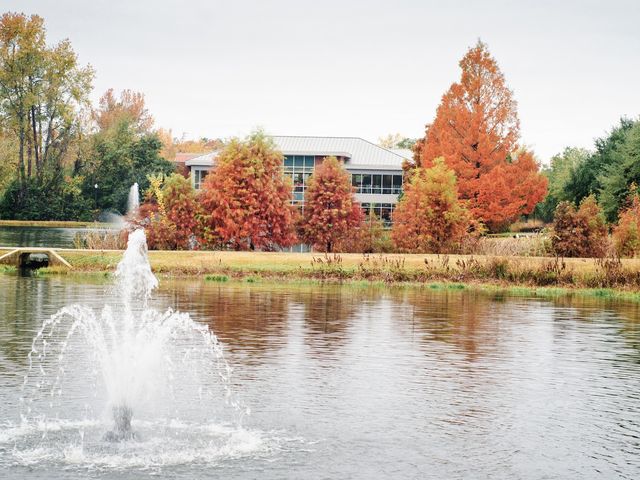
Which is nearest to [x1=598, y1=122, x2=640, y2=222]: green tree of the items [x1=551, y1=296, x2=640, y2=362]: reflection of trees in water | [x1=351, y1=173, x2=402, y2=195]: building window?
[x1=351, y1=173, x2=402, y2=195]: building window

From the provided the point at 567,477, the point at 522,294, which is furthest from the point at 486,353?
the point at 522,294

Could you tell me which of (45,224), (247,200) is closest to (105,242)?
(247,200)

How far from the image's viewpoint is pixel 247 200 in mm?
49125

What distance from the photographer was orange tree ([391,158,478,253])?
4788 centimetres

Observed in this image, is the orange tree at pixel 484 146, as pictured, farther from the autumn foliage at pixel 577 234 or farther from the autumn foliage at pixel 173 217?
the autumn foliage at pixel 173 217

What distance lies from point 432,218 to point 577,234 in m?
7.64

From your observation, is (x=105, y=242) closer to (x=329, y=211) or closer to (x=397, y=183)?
(x=329, y=211)

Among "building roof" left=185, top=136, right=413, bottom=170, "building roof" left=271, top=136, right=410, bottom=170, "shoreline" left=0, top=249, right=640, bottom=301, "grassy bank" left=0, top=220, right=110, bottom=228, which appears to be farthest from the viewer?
"grassy bank" left=0, top=220, right=110, bottom=228

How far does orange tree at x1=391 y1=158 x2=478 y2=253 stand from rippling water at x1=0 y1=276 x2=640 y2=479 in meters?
19.3

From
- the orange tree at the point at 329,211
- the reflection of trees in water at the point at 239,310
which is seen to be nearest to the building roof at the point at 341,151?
the orange tree at the point at 329,211

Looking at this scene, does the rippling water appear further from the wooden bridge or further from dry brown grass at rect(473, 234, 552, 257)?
dry brown grass at rect(473, 234, 552, 257)

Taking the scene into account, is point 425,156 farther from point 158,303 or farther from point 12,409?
point 12,409

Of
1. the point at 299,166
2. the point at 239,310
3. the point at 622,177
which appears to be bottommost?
the point at 239,310

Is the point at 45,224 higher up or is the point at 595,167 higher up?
the point at 595,167
